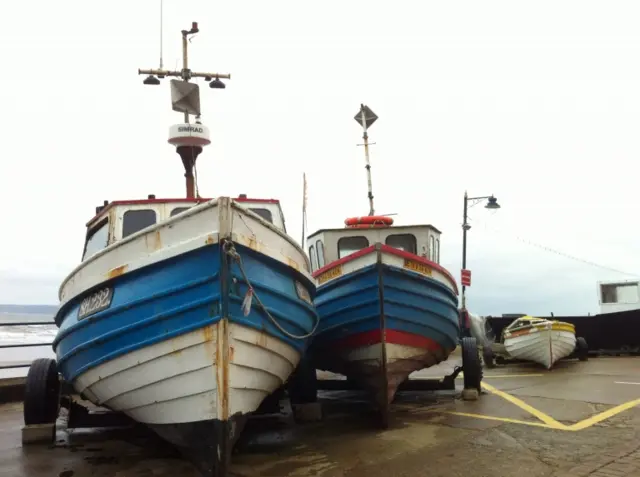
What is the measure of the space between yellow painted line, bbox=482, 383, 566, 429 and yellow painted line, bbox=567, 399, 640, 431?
0.58 feet

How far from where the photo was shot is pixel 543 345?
1396 centimetres

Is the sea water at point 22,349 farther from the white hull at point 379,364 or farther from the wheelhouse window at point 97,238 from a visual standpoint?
the white hull at point 379,364

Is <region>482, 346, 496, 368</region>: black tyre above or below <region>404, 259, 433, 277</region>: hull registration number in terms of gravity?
below

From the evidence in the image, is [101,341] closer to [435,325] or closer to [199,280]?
[199,280]

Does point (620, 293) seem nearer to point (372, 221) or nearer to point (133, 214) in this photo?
point (372, 221)

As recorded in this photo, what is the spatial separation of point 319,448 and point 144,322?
9.00ft

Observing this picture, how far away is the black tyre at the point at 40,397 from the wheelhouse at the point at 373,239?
4.54m

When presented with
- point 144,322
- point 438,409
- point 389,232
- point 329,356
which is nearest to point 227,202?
point 144,322

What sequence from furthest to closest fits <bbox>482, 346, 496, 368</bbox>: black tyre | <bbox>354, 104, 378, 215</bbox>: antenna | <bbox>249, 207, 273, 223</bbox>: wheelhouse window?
<bbox>482, 346, 496, 368</bbox>: black tyre, <bbox>354, 104, 378, 215</bbox>: antenna, <bbox>249, 207, 273, 223</bbox>: wheelhouse window

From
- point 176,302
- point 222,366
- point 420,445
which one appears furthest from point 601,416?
point 176,302

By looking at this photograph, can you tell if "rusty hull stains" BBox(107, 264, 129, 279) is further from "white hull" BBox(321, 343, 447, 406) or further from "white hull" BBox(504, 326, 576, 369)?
"white hull" BBox(504, 326, 576, 369)

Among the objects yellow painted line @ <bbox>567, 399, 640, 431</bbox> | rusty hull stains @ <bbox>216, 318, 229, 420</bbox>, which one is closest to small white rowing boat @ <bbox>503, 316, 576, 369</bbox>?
yellow painted line @ <bbox>567, 399, 640, 431</bbox>

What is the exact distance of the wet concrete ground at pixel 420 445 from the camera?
5.15m

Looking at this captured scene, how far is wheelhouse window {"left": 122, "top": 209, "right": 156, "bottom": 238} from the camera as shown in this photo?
20.6ft
